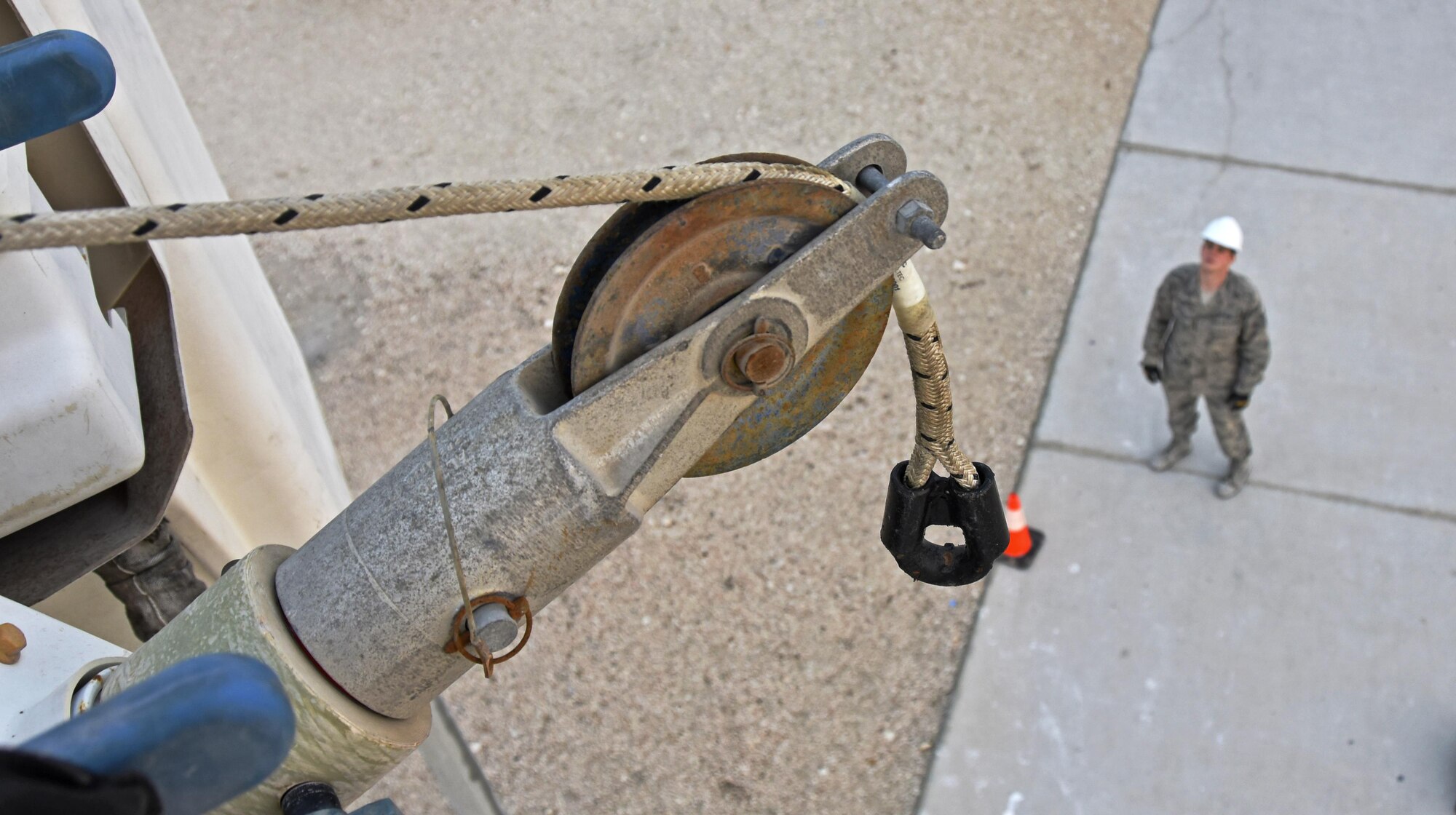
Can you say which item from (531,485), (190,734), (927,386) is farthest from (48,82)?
(927,386)

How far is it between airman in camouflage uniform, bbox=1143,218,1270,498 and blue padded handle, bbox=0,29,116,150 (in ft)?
12.6

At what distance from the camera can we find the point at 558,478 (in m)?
1.26

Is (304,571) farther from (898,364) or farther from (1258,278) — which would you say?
(1258,278)

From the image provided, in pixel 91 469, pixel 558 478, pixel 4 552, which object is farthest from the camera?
pixel 4 552

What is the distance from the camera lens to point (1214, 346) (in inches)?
173

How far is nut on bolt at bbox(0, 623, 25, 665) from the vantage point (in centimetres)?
144

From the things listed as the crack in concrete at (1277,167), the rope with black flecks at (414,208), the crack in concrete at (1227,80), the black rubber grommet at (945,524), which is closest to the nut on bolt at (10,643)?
the rope with black flecks at (414,208)

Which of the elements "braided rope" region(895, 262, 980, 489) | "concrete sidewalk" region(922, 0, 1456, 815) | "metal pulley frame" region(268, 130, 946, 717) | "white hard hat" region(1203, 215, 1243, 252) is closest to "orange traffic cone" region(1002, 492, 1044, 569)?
"concrete sidewalk" region(922, 0, 1456, 815)

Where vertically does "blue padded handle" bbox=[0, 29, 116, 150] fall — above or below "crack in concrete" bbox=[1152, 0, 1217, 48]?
above

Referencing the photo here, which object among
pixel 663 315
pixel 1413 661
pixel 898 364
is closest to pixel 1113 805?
pixel 1413 661

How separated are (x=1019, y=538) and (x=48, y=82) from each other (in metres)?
3.85

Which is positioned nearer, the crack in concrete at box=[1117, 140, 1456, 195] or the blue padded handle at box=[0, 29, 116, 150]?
the blue padded handle at box=[0, 29, 116, 150]

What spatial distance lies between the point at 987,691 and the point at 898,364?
1.60 meters

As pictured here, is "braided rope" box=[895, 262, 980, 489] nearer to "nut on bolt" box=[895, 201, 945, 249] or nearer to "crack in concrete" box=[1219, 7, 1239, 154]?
"nut on bolt" box=[895, 201, 945, 249]
